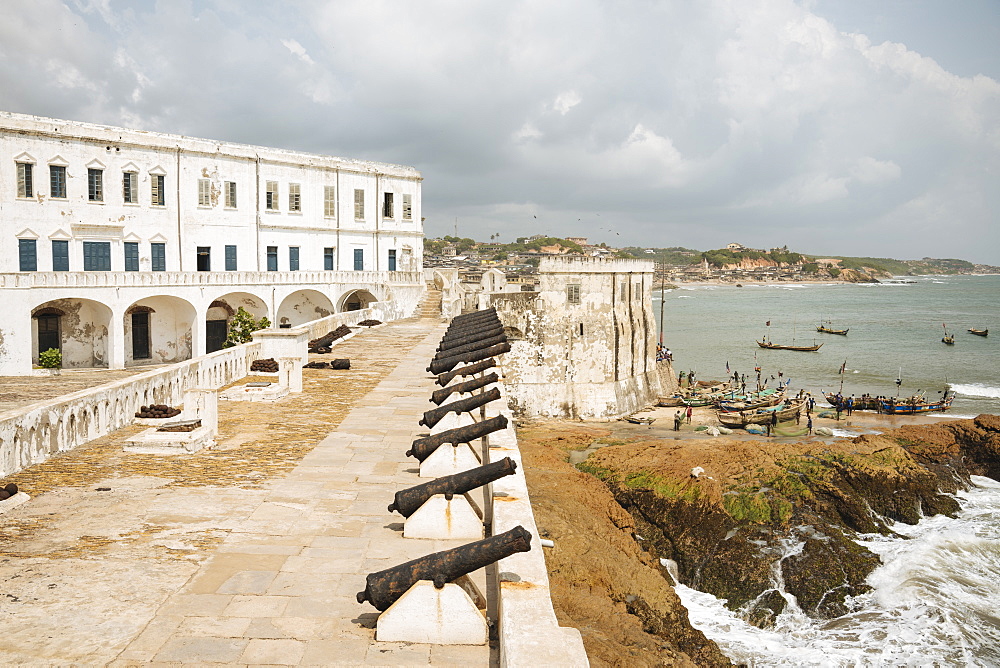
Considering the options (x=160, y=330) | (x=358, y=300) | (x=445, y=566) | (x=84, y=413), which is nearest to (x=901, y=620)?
(x=445, y=566)

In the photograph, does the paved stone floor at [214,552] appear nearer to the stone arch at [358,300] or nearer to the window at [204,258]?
the window at [204,258]

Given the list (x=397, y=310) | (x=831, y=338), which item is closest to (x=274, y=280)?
(x=397, y=310)

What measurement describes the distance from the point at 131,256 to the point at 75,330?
557 cm

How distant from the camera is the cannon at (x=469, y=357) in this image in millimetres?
14141

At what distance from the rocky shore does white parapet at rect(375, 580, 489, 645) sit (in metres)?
7.03

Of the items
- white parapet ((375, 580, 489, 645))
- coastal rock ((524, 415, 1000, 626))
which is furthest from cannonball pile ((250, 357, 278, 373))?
white parapet ((375, 580, 489, 645))

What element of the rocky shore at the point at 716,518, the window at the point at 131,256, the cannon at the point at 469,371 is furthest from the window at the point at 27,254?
the cannon at the point at 469,371

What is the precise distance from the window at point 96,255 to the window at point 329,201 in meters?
13.9

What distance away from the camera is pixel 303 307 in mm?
49625

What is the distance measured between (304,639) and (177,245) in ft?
142

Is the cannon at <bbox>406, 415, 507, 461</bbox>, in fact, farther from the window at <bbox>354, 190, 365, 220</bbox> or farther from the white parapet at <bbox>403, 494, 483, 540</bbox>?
the window at <bbox>354, 190, 365, 220</bbox>

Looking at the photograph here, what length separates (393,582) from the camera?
17.9 feet

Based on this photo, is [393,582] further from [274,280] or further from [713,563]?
[274,280]

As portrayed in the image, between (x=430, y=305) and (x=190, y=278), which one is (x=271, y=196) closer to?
(x=190, y=278)
